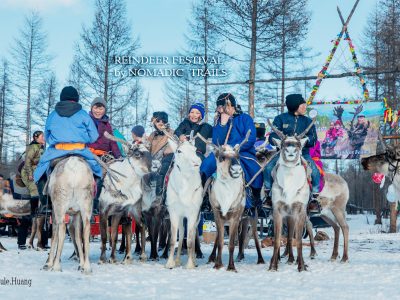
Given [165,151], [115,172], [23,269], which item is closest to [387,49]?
[165,151]

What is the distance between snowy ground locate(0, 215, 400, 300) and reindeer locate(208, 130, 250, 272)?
0.49 m

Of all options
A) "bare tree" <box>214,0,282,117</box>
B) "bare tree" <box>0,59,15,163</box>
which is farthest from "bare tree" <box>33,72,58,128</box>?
"bare tree" <box>214,0,282,117</box>

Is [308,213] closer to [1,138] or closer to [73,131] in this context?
[73,131]

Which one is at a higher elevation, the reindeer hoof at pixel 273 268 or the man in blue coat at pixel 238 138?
the man in blue coat at pixel 238 138

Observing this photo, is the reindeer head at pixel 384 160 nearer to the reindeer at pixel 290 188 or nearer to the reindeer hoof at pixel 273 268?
the reindeer at pixel 290 188

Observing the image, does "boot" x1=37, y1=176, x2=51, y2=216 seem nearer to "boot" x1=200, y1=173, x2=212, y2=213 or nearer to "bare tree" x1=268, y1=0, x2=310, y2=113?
"boot" x1=200, y1=173, x2=212, y2=213

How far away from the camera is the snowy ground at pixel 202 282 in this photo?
606cm

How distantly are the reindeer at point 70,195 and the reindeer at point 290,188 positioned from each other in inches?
113

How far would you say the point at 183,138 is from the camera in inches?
346

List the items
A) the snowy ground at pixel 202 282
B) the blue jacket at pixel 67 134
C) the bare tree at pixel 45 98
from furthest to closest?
the bare tree at pixel 45 98
the blue jacket at pixel 67 134
the snowy ground at pixel 202 282

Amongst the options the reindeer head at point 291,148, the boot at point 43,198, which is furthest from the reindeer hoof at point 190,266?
the boot at point 43,198

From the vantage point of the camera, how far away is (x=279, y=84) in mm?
31500

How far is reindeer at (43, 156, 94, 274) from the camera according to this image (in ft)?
25.3

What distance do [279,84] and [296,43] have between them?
9.55 m
